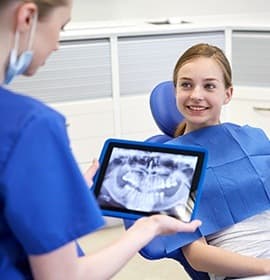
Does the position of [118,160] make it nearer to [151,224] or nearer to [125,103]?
[151,224]

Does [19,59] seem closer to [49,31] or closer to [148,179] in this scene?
[49,31]

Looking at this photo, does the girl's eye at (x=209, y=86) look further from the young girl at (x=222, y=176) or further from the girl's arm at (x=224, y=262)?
the girl's arm at (x=224, y=262)

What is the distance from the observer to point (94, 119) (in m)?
2.97

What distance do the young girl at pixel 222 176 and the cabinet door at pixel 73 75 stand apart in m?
1.20

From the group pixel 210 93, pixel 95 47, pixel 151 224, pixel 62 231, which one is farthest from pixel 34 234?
pixel 95 47

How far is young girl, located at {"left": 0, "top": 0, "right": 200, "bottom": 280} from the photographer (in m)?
0.78

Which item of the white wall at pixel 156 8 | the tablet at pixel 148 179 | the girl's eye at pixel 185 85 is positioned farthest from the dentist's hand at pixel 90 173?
the white wall at pixel 156 8

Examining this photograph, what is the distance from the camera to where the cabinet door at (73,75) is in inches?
112

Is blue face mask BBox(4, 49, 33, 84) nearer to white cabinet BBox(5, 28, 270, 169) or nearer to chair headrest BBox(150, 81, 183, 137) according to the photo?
chair headrest BBox(150, 81, 183, 137)

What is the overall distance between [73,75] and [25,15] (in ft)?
6.86

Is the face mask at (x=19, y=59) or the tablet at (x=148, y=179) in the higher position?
the face mask at (x=19, y=59)

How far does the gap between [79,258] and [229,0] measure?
9.35 feet

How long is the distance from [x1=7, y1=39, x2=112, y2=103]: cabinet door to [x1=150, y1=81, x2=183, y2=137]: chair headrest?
3.11 ft

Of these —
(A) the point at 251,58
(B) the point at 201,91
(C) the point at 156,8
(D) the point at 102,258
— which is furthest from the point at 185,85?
(C) the point at 156,8
